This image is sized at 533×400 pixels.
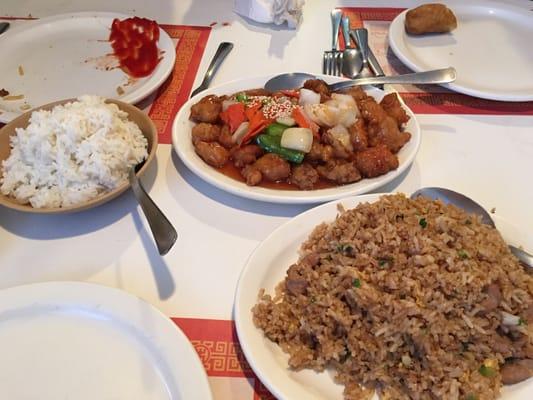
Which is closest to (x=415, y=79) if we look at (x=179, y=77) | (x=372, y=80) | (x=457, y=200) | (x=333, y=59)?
(x=372, y=80)

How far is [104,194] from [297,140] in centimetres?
69

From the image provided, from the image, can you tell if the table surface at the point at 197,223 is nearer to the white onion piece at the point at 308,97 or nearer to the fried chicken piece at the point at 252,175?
the fried chicken piece at the point at 252,175

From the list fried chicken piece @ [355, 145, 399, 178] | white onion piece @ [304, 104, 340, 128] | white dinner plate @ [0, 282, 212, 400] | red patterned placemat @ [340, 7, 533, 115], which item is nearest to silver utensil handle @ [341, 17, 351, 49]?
red patterned placemat @ [340, 7, 533, 115]

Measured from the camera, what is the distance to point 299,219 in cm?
139

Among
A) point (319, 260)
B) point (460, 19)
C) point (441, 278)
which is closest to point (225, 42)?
point (460, 19)

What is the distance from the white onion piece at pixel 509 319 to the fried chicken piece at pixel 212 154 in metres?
1.02

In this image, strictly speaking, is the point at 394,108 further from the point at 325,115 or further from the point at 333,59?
the point at 333,59

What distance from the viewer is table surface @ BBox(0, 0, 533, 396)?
54.3 inches

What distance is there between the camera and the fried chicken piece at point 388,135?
166 cm

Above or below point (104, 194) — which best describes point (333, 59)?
above

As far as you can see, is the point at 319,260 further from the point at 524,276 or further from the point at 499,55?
the point at 499,55

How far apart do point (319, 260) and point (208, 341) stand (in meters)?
0.38

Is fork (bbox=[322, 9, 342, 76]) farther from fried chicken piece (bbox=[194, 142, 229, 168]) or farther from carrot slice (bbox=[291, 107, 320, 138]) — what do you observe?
fried chicken piece (bbox=[194, 142, 229, 168])

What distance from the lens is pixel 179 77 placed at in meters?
2.21
